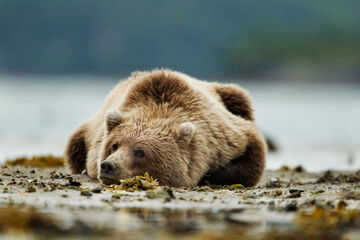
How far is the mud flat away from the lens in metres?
4.67

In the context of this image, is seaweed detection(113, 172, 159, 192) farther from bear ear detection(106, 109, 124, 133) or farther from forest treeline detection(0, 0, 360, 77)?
forest treeline detection(0, 0, 360, 77)

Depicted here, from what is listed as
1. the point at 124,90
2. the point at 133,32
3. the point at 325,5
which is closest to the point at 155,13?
the point at 133,32

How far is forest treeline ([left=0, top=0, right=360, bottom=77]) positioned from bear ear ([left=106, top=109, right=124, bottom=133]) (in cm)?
8678

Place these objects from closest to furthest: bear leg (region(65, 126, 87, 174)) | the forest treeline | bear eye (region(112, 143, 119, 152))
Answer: bear eye (region(112, 143, 119, 152)), bear leg (region(65, 126, 87, 174)), the forest treeline

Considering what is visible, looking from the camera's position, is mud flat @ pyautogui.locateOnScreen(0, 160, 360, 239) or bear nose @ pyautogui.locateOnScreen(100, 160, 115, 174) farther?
bear nose @ pyautogui.locateOnScreen(100, 160, 115, 174)

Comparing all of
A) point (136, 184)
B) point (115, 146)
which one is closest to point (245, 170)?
point (115, 146)

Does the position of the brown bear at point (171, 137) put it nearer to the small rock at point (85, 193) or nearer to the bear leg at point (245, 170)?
the bear leg at point (245, 170)

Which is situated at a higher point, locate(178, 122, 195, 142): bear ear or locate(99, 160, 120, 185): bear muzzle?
locate(178, 122, 195, 142): bear ear

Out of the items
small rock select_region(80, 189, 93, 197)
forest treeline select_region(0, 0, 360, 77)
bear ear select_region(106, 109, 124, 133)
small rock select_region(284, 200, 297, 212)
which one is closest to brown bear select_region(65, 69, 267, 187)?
bear ear select_region(106, 109, 124, 133)

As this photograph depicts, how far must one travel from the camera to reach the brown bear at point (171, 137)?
7781mm

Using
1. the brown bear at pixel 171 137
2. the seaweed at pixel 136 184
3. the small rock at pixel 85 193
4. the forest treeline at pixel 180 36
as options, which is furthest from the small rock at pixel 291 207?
the forest treeline at pixel 180 36

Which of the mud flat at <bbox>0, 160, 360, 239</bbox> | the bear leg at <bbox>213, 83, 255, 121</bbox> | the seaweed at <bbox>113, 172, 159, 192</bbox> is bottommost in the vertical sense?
the mud flat at <bbox>0, 160, 360, 239</bbox>

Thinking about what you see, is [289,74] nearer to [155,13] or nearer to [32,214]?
[155,13]

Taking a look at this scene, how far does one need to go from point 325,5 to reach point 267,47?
3729cm
